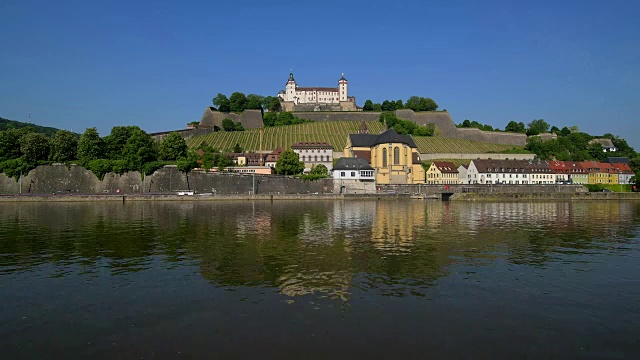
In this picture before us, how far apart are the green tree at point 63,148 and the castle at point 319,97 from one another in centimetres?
7589

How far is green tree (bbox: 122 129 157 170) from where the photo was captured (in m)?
62.8

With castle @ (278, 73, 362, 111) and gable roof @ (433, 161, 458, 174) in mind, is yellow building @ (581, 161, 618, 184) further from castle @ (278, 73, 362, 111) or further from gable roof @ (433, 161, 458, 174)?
castle @ (278, 73, 362, 111)

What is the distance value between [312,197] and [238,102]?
66.4 m

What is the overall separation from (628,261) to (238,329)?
621 inches

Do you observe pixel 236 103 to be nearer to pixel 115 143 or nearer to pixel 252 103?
pixel 252 103

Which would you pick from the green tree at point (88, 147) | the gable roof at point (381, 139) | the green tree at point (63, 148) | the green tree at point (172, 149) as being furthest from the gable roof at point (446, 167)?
the green tree at point (63, 148)

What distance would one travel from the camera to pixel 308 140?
97.2m

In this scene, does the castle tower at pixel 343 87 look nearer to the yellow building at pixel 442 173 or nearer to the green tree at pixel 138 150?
the yellow building at pixel 442 173

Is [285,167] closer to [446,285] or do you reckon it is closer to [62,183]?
[62,183]

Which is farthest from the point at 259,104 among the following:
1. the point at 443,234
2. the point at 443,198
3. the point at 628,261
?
the point at 628,261

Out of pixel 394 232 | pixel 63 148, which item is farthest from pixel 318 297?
pixel 63 148

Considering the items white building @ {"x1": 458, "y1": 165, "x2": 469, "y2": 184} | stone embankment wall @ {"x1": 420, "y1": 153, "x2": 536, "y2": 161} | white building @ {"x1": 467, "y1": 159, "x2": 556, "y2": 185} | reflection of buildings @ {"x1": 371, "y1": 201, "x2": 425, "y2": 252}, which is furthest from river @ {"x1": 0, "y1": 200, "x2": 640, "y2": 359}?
stone embankment wall @ {"x1": 420, "y1": 153, "x2": 536, "y2": 161}

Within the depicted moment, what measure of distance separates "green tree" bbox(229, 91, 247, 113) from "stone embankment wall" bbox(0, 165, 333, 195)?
57744mm

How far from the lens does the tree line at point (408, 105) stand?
12544 cm
